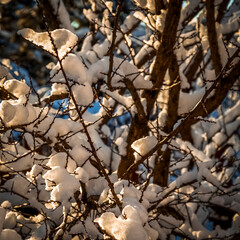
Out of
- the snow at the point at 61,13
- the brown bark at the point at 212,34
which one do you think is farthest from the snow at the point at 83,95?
the snow at the point at 61,13

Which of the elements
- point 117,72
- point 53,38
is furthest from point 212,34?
point 53,38

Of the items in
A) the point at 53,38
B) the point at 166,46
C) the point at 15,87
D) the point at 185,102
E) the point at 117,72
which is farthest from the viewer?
the point at 185,102

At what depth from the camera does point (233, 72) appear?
2361 millimetres

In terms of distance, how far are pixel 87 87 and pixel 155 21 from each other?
1.22 metres

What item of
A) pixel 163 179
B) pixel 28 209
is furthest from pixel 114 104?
pixel 28 209

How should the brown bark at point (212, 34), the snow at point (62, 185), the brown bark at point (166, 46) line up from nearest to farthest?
the snow at point (62, 185), the brown bark at point (166, 46), the brown bark at point (212, 34)

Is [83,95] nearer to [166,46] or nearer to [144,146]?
[144,146]

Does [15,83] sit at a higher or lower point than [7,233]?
higher

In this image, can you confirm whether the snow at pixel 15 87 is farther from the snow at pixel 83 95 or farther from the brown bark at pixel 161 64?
the brown bark at pixel 161 64

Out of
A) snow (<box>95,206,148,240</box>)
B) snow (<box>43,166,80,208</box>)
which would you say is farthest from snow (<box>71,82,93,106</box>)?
snow (<box>95,206,148,240</box>)

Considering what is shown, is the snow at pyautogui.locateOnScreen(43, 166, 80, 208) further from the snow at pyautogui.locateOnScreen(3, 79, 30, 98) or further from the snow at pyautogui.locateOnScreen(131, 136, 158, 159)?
the snow at pyautogui.locateOnScreen(3, 79, 30, 98)

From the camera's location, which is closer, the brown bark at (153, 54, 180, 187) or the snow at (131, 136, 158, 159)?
the snow at (131, 136, 158, 159)

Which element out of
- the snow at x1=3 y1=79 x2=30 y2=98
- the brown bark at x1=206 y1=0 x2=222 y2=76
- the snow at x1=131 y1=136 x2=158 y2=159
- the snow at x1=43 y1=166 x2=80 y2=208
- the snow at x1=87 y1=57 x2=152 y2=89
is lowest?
the snow at x1=43 y1=166 x2=80 y2=208

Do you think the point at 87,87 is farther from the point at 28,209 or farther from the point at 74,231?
the point at 28,209
